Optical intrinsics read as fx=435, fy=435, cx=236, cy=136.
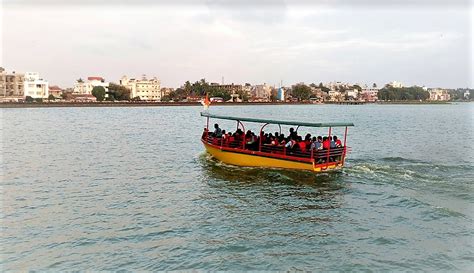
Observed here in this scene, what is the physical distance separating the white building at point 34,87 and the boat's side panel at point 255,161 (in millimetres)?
137319

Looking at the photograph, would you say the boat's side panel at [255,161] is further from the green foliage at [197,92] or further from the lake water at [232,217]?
the green foliage at [197,92]

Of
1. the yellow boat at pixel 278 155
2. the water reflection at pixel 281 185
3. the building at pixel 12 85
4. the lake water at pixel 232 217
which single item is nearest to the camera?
the lake water at pixel 232 217

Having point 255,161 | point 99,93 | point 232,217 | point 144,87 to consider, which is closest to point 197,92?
point 144,87

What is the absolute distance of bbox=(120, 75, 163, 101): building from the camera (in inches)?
7106

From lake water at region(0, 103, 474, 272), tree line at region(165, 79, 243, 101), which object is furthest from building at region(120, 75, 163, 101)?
lake water at region(0, 103, 474, 272)

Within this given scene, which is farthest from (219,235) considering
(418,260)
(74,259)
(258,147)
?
(258,147)

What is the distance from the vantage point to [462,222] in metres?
15.1

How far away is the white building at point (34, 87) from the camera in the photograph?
146000 mm

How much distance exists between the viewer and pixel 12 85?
14700cm

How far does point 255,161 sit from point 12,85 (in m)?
146

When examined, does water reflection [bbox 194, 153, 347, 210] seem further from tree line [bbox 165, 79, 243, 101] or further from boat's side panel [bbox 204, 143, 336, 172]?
tree line [bbox 165, 79, 243, 101]

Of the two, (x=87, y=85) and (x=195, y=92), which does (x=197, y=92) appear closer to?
(x=195, y=92)

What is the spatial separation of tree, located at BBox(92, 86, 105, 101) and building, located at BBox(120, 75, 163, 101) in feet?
57.6

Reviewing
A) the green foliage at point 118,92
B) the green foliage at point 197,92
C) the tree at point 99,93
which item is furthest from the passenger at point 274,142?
the green foliage at point 197,92
